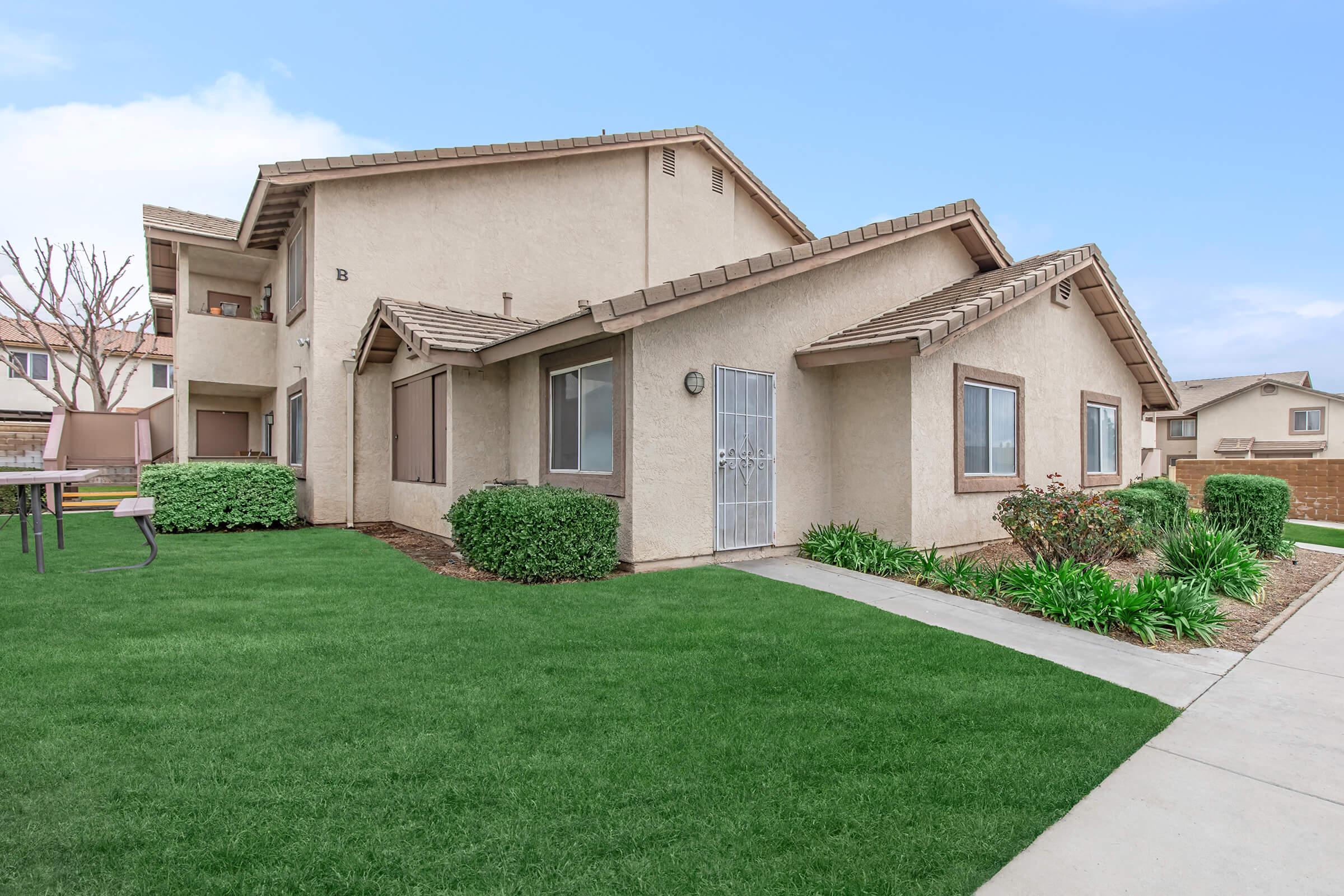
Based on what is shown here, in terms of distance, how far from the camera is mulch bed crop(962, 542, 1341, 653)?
6.43 meters

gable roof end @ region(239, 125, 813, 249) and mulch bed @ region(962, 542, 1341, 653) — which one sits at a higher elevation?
gable roof end @ region(239, 125, 813, 249)

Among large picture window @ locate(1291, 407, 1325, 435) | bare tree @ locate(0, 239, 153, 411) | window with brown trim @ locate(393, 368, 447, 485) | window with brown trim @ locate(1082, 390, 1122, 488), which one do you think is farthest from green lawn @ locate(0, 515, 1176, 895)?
large picture window @ locate(1291, 407, 1325, 435)

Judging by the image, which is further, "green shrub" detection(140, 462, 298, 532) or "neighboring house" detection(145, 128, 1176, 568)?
"green shrub" detection(140, 462, 298, 532)

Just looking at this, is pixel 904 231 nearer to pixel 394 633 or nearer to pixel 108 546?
pixel 394 633

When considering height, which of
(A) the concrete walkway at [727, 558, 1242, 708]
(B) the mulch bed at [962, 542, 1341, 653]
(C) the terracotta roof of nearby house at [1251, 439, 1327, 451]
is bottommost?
(B) the mulch bed at [962, 542, 1341, 653]

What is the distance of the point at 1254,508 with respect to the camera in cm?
1151

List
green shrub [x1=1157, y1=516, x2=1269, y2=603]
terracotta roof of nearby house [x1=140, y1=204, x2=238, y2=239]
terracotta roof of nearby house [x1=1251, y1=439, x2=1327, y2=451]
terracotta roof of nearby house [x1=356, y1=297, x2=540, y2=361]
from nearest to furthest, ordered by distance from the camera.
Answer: green shrub [x1=1157, y1=516, x2=1269, y2=603] < terracotta roof of nearby house [x1=356, y1=297, x2=540, y2=361] < terracotta roof of nearby house [x1=140, y1=204, x2=238, y2=239] < terracotta roof of nearby house [x1=1251, y1=439, x2=1327, y2=451]

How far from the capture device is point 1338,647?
6.40m

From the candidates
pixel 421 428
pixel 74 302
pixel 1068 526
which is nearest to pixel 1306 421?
pixel 1068 526

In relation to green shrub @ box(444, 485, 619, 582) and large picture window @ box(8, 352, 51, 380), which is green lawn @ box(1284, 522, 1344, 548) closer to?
green shrub @ box(444, 485, 619, 582)

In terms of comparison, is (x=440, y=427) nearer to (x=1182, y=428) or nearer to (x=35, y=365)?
(x=35, y=365)

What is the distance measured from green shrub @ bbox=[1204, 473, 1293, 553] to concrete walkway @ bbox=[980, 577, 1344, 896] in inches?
313

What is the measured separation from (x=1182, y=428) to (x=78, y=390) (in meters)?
60.2

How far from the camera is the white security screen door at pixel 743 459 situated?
9.33 metres
